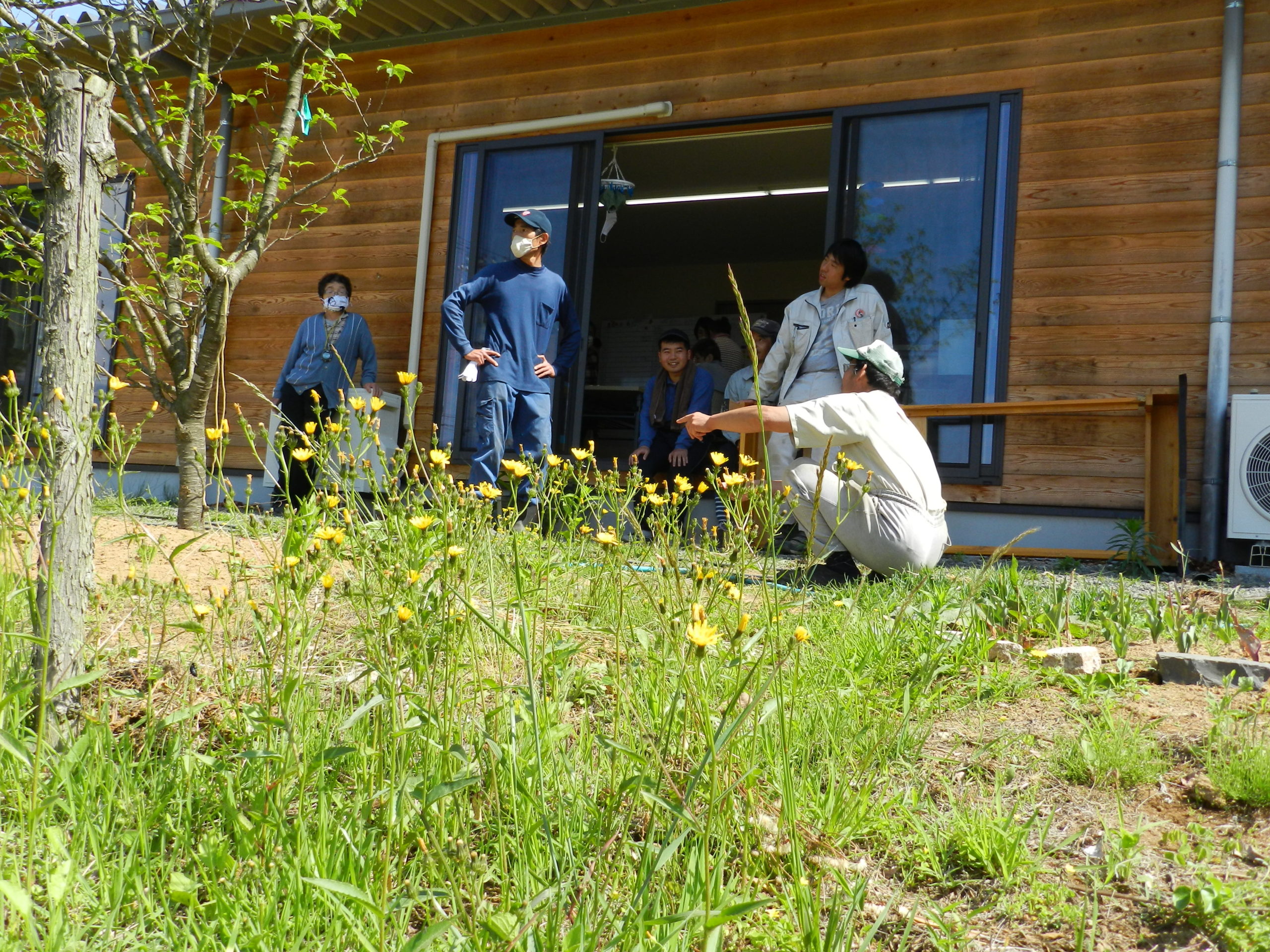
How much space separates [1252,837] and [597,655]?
1388mm

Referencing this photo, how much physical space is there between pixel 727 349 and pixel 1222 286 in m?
4.83

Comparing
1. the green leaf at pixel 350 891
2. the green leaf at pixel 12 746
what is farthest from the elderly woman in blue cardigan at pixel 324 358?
the green leaf at pixel 350 891

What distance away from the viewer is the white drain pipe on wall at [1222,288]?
4.99 meters

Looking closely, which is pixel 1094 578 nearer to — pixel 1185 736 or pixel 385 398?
pixel 1185 736

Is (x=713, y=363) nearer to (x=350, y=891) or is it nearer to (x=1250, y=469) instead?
(x=1250, y=469)

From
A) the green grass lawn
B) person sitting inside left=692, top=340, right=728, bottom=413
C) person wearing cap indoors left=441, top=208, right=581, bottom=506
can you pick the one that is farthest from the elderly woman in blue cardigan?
the green grass lawn

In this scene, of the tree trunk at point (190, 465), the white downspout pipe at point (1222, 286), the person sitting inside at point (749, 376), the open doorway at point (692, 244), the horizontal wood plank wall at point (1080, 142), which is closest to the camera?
the tree trunk at point (190, 465)

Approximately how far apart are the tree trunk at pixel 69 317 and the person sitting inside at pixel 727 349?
277 inches

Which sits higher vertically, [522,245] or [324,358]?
[522,245]

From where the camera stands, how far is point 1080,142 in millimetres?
5520

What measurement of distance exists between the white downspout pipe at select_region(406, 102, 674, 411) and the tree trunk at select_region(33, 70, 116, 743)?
488 cm

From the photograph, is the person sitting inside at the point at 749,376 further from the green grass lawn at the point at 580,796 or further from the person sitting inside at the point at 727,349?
the green grass lawn at the point at 580,796

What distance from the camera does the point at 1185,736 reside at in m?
1.90

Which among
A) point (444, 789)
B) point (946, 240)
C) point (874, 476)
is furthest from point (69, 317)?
point (946, 240)
